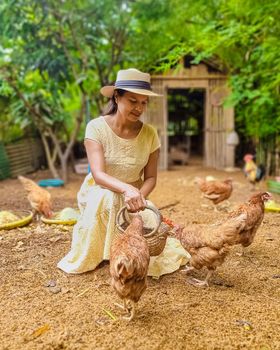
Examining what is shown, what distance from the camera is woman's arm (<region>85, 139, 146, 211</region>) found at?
2.79 meters

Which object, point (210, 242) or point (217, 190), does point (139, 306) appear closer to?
point (210, 242)

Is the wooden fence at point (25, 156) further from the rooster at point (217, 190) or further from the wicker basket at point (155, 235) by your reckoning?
the wicker basket at point (155, 235)

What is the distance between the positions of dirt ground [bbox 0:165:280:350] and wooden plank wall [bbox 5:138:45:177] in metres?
6.47

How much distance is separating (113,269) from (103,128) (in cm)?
145

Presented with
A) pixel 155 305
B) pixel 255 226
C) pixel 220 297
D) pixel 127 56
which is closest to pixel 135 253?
pixel 155 305

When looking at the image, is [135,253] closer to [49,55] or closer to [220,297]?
[220,297]

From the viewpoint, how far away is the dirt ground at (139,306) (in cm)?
240

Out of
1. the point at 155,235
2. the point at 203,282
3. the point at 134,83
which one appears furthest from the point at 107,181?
the point at 203,282

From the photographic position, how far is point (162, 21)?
9375mm

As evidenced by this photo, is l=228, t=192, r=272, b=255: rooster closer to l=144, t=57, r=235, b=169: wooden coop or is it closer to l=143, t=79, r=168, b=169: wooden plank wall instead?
l=144, t=57, r=235, b=169: wooden coop

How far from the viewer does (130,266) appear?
2348 millimetres

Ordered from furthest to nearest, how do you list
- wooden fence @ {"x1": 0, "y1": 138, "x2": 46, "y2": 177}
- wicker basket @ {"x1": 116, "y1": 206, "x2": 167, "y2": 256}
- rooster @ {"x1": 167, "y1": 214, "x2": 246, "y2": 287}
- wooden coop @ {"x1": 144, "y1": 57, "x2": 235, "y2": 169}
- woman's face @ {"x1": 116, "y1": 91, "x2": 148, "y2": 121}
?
1. wooden coop @ {"x1": 144, "y1": 57, "x2": 235, "y2": 169}
2. wooden fence @ {"x1": 0, "y1": 138, "x2": 46, "y2": 177}
3. woman's face @ {"x1": 116, "y1": 91, "x2": 148, "y2": 121}
4. rooster @ {"x1": 167, "y1": 214, "x2": 246, "y2": 287}
5. wicker basket @ {"x1": 116, "y1": 206, "x2": 167, "y2": 256}

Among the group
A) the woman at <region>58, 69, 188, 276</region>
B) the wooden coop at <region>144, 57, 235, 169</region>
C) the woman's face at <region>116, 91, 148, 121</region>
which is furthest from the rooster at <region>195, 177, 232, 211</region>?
the wooden coop at <region>144, 57, 235, 169</region>

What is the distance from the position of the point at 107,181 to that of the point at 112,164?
336 millimetres
